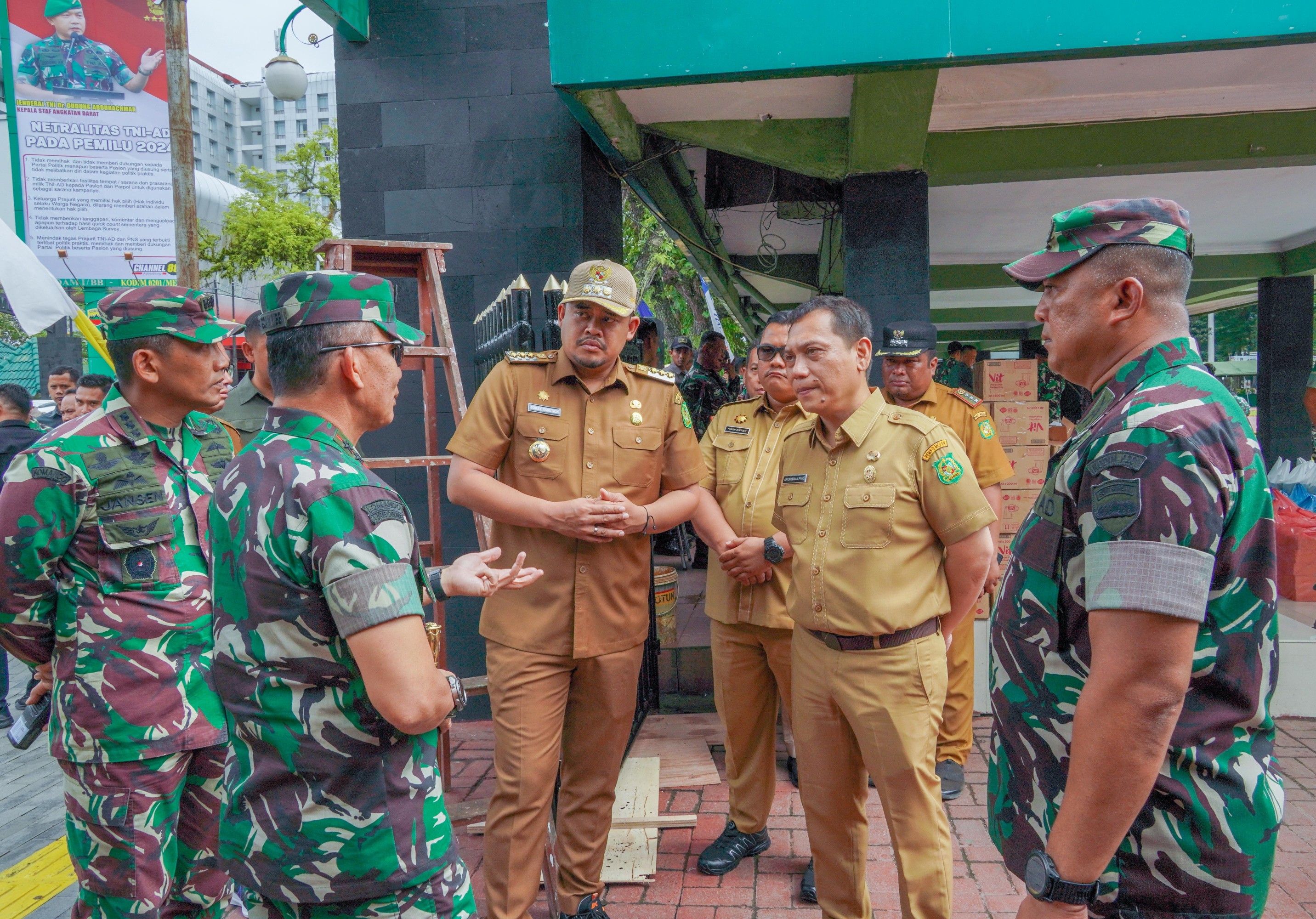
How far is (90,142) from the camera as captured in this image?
5668 mm

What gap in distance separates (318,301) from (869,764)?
185 cm

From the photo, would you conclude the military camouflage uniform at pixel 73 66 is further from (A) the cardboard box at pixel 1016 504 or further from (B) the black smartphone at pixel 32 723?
(A) the cardboard box at pixel 1016 504

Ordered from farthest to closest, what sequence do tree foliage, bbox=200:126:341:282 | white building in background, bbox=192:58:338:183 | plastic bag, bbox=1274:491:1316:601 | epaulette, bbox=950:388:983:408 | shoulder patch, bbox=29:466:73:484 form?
white building in background, bbox=192:58:338:183
tree foliage, bbox=200:126:341:282
plastic bag, bbox=1274:491:1316:601
epaulette, bbox=950:388:983:408
shoulder patch, bbox=29:466:73:484

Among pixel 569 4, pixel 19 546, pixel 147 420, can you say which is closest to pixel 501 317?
pixel 569 4

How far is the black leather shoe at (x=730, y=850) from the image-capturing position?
2967 millimetres

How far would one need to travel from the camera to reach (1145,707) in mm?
1165

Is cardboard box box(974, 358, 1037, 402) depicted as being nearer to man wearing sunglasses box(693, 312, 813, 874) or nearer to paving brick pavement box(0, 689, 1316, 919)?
paving brick pavement box(0, 689, 1316, 919)

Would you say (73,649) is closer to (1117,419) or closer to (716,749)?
(1117,419)

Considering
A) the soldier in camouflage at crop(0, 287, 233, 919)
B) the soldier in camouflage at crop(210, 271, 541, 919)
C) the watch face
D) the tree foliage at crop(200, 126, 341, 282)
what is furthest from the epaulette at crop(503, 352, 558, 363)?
the tree foliage at crop(200, 126, 341, 282)

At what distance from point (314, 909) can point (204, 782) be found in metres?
1.01

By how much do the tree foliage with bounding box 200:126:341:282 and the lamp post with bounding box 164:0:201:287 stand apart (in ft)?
51.9

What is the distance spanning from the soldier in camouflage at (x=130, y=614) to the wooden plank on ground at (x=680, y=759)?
1.93 meters

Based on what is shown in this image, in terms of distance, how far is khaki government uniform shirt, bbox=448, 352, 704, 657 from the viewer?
2.54 meters

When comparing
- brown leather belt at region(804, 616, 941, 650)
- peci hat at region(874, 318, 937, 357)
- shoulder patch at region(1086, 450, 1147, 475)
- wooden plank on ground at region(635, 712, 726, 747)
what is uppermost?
peci hat at region(874, 318, 937, 357)
